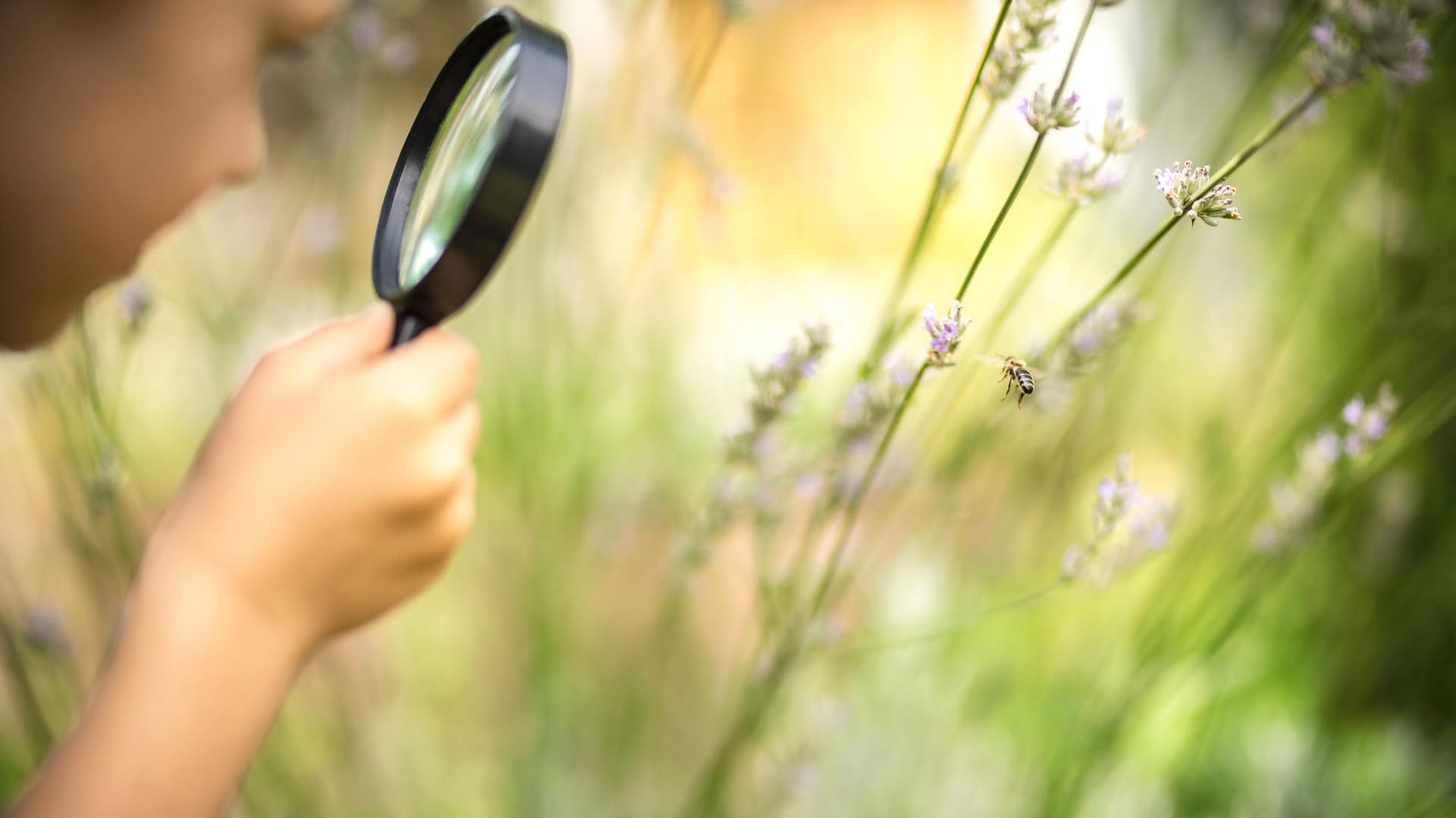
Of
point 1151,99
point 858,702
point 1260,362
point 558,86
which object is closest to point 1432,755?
point 1260,362

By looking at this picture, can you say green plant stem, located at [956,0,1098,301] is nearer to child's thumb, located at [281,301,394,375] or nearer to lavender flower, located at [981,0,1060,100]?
lavender flower, located at [981,0,1060,100]

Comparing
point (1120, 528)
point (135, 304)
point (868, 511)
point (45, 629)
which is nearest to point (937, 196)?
point (1120, 528)

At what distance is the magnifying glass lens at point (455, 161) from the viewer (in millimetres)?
370

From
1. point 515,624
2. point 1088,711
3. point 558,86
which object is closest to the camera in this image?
point 558,86

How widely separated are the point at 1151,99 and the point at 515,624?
0.70m

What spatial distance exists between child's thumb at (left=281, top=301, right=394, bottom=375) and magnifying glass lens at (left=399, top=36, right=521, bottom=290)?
2 cm

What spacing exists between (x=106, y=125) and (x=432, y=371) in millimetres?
155

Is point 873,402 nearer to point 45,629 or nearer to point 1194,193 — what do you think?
point 1194,193

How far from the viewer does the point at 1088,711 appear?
0.58m

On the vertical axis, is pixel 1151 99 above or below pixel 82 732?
above

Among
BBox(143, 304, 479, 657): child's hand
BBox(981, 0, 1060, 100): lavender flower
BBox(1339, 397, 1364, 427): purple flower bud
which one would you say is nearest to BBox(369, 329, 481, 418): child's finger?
BBox(143, 304, 479, 657): child's hand

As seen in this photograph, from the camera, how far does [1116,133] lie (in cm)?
29

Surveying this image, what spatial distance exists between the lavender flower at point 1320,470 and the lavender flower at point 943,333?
177 millimetres

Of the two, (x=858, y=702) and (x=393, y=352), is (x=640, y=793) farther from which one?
(x=393, y=352)
